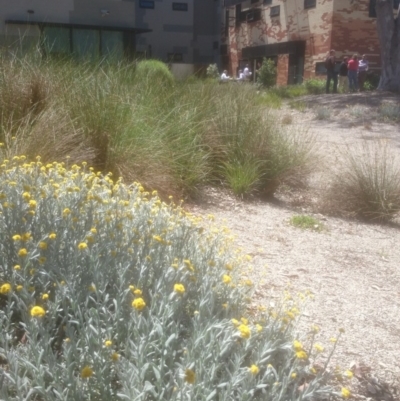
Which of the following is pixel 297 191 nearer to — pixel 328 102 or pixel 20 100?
pixel 20 100

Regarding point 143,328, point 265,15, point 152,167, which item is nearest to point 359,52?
point 265,15

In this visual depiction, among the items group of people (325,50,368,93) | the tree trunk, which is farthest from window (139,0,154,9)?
the tree trunk

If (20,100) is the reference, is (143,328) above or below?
below

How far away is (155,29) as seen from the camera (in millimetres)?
32031

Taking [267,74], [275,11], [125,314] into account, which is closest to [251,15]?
[275,11]

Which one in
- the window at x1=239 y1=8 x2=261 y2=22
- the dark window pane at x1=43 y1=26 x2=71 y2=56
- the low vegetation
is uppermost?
the window at x1=239 y1=8 x2=261 y2=22

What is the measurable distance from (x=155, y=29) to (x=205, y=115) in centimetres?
2613

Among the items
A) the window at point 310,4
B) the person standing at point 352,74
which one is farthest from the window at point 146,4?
the person standing at point 352,74

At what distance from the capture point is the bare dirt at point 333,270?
3.24 meters

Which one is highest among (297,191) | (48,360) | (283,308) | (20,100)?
(20,100)

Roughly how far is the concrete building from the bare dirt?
19.7 meters

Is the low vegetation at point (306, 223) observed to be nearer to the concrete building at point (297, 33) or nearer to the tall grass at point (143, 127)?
the tall grass at point (143, 127)

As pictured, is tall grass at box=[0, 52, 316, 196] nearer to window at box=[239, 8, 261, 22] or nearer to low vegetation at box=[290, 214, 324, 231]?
low vegetation at box=[290, 214, 324, 231]

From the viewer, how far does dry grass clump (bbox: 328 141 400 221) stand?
22.0 feet
